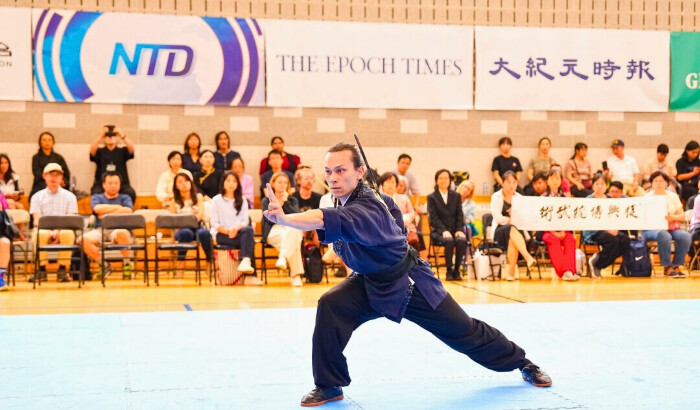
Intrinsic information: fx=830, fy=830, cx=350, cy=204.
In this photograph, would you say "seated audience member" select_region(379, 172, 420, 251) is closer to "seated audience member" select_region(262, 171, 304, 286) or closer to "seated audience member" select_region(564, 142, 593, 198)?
"seated audience member" select_region(262, 171, 304, 286)

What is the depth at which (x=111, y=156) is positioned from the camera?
41.8 ft

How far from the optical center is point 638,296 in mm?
9000

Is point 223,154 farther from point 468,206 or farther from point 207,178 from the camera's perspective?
point 468,206

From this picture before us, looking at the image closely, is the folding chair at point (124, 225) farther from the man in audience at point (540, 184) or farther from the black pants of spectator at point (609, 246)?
the black pants of spectator at point (609, 246)

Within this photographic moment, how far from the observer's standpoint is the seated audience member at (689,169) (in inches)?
548

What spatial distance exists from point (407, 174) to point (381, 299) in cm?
943

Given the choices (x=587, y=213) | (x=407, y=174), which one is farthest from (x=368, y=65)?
(x=587, y=213)

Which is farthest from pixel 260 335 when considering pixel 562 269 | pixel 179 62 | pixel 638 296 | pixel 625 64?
pixel 625 64

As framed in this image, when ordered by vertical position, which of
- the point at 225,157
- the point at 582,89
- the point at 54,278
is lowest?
the point at 54,278

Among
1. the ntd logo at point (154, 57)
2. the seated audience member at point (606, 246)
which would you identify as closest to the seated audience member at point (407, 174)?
the seated audience member at point (606, 246)

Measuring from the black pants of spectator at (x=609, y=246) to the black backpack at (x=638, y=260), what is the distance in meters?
0.09

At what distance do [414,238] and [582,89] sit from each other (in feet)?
17.0

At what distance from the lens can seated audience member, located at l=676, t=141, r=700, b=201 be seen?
1393 centimetres

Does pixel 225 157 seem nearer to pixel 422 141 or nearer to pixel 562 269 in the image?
pixel 422 141
